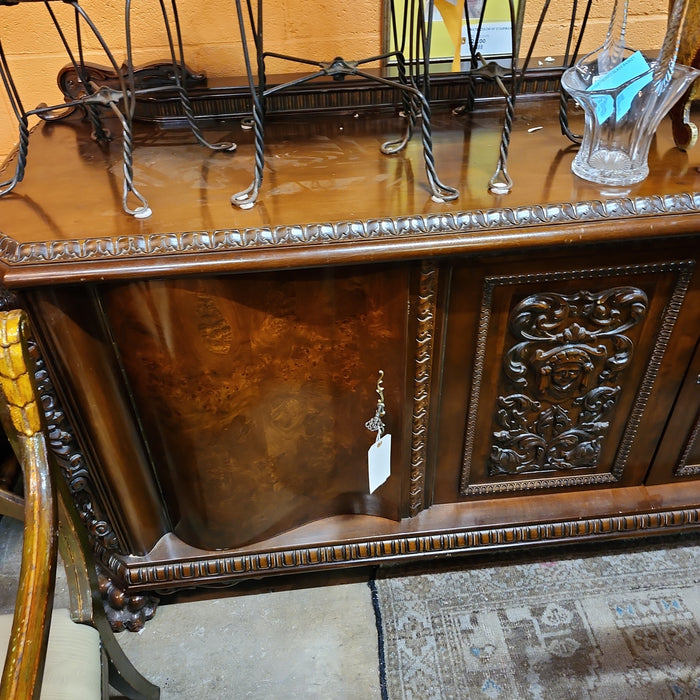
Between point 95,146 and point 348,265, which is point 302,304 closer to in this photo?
point 348,265

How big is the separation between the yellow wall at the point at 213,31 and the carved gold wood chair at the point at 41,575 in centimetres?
78

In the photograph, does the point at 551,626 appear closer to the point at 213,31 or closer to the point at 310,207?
the point at 310,207

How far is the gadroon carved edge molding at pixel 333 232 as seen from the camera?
786 mm

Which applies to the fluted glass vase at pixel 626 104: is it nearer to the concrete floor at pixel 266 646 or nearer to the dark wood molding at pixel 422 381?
the dark wood molding at pixel 422 381

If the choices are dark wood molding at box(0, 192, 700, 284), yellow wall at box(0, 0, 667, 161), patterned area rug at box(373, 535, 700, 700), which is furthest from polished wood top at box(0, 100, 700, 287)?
patterned area rug at box(373, 535, 700, 700)

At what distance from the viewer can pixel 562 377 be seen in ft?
3.33

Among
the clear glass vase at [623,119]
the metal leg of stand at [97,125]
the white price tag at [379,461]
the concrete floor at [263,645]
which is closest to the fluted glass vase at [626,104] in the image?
the clear glass vase at [623,119]

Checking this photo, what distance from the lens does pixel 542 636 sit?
1.17 meters

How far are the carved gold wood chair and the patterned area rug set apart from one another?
57 cm

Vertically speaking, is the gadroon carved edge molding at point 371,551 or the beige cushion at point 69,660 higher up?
the beige cushion at point 69,660

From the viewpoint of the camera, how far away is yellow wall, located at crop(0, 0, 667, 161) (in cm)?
116

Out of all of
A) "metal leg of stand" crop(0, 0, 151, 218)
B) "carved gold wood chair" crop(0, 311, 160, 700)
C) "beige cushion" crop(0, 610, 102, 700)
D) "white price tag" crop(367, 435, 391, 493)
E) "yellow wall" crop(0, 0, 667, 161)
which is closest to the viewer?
"carved gold wood chair" crop(0, 311, 160, 700)

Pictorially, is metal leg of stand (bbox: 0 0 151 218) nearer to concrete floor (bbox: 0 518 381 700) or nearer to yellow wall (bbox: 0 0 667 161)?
yellow wall (bbox: 0 0 667 161)

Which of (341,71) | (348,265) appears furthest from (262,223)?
(341,71)
